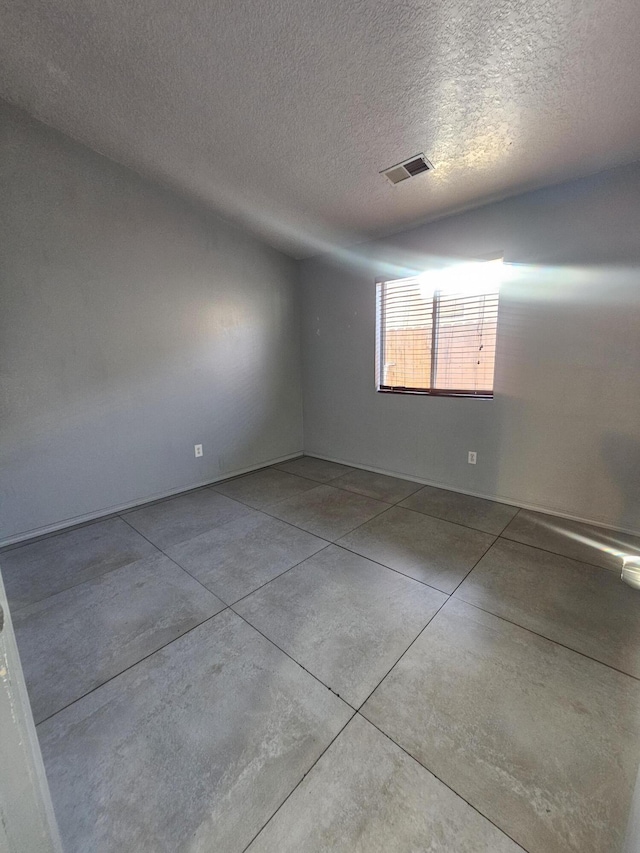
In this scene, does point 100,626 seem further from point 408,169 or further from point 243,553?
point 408,169

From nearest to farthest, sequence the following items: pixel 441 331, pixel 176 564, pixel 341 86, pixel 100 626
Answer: pixel 100 626
pixel 341 86
pixel 176 564
pixel 441 331

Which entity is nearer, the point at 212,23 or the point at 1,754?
the point at 1,754

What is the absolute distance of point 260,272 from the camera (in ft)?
12.3

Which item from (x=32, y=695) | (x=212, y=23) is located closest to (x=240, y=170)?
(x=212, y=23)

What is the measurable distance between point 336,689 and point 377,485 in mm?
2213

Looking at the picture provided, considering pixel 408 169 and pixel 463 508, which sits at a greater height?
pixel 408 169

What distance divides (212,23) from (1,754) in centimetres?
257

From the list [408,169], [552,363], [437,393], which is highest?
[408,169]

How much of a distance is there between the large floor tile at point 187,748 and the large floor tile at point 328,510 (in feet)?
3.67

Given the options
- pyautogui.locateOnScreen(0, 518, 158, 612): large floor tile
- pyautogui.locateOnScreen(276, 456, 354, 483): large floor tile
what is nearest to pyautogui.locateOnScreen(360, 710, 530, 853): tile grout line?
pyautogui.locateOnScreen(0, 518, 158, 612): large floor tile

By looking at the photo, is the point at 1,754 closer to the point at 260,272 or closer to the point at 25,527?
the point at 25,527

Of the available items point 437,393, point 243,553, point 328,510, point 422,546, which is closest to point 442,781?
point 422,546

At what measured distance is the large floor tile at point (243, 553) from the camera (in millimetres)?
1955

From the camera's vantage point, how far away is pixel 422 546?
2.28 m
